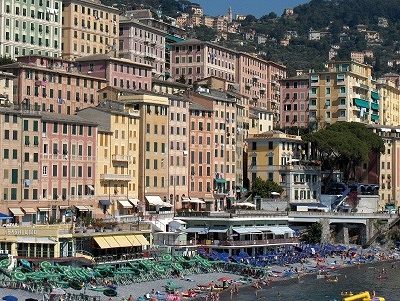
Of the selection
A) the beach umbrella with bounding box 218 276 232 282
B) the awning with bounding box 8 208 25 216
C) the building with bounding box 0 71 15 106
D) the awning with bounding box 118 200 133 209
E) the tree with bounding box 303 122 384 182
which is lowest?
the beach umbrella with bounding box 218 276 232 282

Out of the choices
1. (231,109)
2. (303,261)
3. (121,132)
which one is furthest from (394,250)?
(121,132)

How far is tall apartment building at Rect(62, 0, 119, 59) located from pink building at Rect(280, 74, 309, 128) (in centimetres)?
3759

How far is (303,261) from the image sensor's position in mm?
122938

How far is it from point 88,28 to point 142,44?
15076 mm

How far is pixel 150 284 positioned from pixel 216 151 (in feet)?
158

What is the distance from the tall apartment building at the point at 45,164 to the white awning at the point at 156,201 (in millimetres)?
10118

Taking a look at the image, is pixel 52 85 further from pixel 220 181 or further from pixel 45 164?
pixel 220 181

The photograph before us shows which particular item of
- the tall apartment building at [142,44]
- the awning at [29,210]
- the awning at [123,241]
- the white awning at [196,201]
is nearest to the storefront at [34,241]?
the awning at [123,241]

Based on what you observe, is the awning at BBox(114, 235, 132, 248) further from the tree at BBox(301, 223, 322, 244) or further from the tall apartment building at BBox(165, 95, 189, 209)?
the tree at BBox(301, 223, 322, 244)

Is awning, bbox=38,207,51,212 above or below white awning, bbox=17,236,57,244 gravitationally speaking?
above

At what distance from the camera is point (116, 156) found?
402 ft

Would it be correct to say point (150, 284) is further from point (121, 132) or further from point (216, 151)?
point (216, 151)

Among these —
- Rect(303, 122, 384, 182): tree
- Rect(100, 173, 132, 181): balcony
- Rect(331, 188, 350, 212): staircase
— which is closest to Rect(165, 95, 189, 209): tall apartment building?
Rect(100, 173, 132, 181): balcony

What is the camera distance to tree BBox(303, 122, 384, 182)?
508 feet
